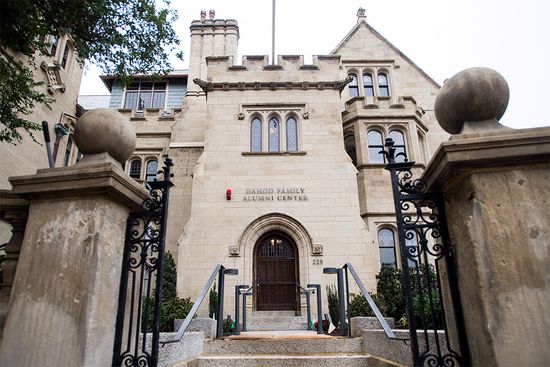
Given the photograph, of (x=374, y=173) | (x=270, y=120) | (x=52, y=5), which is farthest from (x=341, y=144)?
(x=52, y=5)

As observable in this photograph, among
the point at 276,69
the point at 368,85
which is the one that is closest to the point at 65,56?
the point at 276,69

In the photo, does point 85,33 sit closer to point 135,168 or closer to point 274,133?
point 274,133

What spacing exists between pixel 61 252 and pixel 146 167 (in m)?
14.8

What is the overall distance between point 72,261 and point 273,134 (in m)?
11.7

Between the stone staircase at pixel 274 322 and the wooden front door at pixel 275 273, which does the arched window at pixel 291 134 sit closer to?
the wooden front door at pixel 275 273

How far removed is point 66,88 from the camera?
15141 mm

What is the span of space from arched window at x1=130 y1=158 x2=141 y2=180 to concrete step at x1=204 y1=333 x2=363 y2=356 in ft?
42.4

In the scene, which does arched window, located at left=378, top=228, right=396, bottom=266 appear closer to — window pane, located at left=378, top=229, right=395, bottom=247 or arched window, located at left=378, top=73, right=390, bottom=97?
window pane, located at left=378, top=229, right=395, bottom=247

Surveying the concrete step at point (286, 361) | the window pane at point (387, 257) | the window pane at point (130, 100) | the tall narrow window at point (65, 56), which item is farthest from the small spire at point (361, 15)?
the concrete step at point (286, 361)

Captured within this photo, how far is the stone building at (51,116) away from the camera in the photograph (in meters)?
11.4

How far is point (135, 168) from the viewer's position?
17156 mm

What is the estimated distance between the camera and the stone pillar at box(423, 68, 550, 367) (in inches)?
97.0

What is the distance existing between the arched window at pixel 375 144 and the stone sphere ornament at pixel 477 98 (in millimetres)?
12164

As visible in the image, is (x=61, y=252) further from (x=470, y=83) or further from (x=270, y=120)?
(x=270, y=120)
